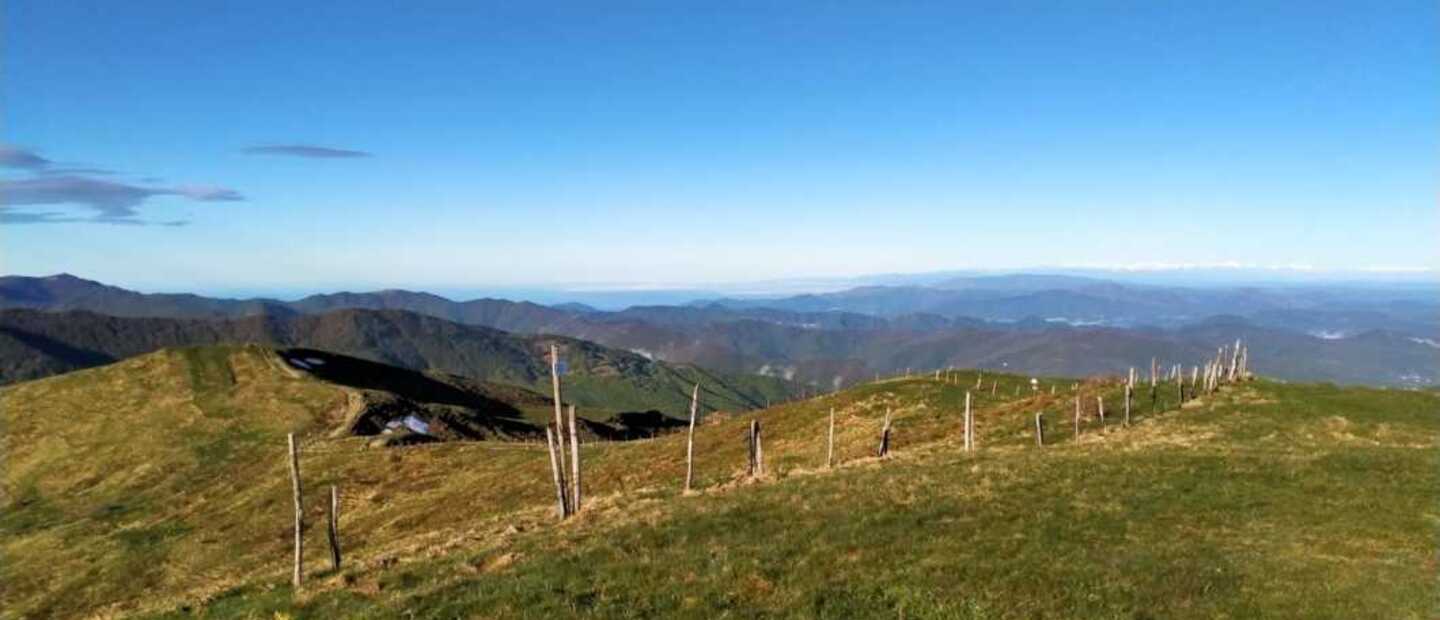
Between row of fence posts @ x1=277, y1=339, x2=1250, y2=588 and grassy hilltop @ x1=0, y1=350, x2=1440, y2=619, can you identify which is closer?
grassy hilltop @ x1=0, y1=350, x2=1440, y2=619

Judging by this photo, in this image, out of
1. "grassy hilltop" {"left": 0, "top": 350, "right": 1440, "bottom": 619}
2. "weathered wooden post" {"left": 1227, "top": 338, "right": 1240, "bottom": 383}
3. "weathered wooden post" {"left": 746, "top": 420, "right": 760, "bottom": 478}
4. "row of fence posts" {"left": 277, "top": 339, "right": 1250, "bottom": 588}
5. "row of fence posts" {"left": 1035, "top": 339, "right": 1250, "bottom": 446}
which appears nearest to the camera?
"grassy hilltop" {"left": 0, "top": 350, "right": 1440, "bottom": 619}

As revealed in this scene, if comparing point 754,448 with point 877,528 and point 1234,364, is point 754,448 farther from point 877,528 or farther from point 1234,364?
point 1234,364

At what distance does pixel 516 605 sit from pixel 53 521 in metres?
85.2

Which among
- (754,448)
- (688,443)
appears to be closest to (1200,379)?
(688,443)

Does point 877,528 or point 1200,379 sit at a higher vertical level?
point 877,528

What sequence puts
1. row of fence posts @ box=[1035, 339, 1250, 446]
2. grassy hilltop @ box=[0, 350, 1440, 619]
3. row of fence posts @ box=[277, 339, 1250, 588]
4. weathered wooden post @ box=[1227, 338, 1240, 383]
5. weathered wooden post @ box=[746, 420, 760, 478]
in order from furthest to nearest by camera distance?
weathered wooden post @ box=[1227, 338, 1240, 383] < row of fence posts @ box=[1035, 339, 1250, 446] < weathered wooden post @ box=[746, 420, 760, 478] < row of fence posts @ box=[277, 339, 1250, 588] < grassy hilltop @ box=[0, 350, 1440, 619]

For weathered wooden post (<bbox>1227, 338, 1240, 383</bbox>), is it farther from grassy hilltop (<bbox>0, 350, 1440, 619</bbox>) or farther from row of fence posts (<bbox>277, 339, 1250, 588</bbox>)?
grassy hilltop (<bbox>0, 350, 1440, 619</bbox>)

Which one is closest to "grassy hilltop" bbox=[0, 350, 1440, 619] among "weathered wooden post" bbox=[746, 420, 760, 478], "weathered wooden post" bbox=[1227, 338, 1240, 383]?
"weathered wooden post" bbox=[746, 420, 760, 478]

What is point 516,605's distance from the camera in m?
22.0

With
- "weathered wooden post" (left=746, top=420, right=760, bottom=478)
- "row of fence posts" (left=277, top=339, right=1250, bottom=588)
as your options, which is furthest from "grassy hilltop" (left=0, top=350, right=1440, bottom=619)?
"weathered wooden post" (left=746, top=420, right=760, bottom=478)

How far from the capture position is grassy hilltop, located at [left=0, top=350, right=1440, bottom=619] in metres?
22.1

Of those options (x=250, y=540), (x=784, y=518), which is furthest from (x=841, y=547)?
(x=250, y=540)

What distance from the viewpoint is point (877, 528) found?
28.2 m

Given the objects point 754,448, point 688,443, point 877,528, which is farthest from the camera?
point 688,443
